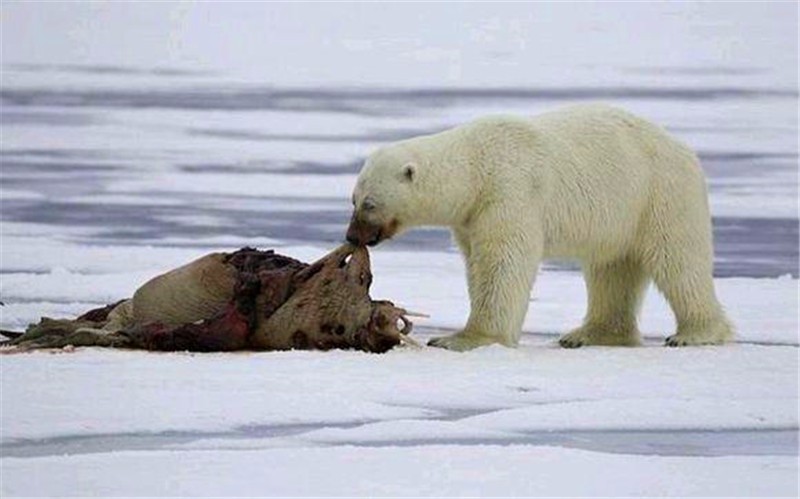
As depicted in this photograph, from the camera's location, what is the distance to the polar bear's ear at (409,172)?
8898 mm

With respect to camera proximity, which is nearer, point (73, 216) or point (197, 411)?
point (197, 411)

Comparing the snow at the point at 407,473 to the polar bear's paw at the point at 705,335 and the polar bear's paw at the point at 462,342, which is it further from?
the polar bear's paw at the point at 705,335

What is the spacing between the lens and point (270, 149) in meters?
19.0

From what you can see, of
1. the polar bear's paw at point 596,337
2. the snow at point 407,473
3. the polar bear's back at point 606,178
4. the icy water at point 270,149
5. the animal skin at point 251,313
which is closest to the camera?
the snow at point 407,473

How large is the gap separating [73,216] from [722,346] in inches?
246

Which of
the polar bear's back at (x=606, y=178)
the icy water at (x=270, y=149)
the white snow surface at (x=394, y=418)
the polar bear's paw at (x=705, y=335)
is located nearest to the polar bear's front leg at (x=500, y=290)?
the white snow surface at (x=394, y=418)

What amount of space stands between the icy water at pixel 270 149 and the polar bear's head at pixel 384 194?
3.68 meters

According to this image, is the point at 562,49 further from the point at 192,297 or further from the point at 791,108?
the point at 192,297

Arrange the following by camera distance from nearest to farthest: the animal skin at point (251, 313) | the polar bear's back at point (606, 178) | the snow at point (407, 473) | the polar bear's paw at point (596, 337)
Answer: the snow at point (407, 473) → the animal skin at point (251, 313) → the polar bear's back at point (606, 178) → the polar bear's paw at point (596, 337)

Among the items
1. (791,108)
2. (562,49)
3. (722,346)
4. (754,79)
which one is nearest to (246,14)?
(562,49)

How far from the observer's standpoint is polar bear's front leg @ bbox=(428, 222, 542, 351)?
8.85 m

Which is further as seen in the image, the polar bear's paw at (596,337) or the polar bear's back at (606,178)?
the polar bear's paw at (596,337)

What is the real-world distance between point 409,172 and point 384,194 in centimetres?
15

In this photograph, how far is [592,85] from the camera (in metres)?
24.1
